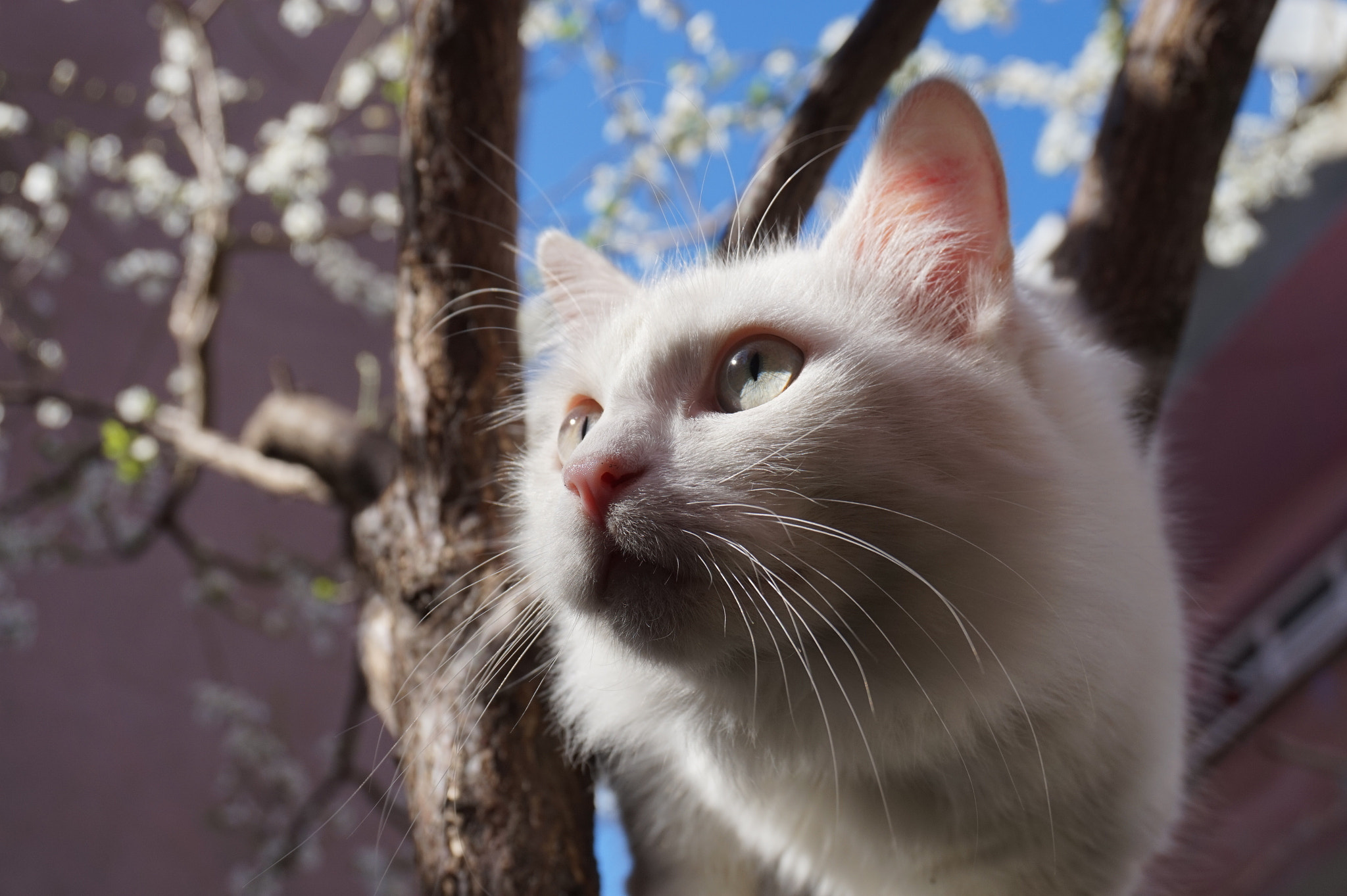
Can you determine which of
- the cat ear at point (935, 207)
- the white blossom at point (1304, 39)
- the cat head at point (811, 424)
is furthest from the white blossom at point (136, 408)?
the white blossom at point (1304, 39)

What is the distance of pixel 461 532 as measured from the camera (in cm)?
97

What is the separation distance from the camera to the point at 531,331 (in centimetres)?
121

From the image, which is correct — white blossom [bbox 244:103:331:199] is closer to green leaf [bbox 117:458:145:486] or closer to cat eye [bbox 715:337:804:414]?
green leaf [bbox 117:458:145:486]

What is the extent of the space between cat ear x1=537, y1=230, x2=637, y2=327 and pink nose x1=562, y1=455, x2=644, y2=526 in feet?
1.14

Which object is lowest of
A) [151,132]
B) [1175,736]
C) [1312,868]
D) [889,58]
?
[151,132]

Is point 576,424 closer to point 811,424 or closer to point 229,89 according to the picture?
point 811,424

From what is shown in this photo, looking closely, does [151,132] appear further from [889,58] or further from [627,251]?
[889,58]

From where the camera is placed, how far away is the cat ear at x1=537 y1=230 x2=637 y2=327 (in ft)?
3.14

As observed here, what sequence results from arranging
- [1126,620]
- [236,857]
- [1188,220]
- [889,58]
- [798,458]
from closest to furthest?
[798,458] → [1126,620] → [889,58] → [1188,220] → [236,857]

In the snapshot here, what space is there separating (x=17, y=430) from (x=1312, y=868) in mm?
4444

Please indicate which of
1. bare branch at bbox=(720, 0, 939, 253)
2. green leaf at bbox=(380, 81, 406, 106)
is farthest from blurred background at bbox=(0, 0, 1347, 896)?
bare branch at bbox=(720, 0, 939, 253)

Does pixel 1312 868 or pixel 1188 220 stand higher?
pixel 1188 220

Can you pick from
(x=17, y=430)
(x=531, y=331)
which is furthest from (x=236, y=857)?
(x=531, y=331)

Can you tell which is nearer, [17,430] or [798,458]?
[798,458]
